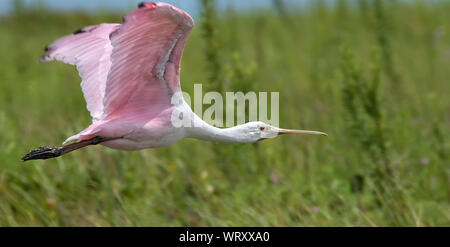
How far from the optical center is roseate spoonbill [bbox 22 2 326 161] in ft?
8.63

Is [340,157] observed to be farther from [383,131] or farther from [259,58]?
[259,58]

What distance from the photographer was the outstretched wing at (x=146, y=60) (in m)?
2.59

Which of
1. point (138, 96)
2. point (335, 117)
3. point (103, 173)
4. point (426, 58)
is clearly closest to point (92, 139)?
point (138, 96)

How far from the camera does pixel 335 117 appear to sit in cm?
555

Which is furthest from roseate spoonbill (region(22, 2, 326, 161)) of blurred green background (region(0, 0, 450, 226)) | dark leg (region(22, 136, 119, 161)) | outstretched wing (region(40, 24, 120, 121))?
blurred green background (region(0, 0, 450, 226))

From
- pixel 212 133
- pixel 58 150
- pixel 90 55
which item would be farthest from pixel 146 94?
pixel 90 55

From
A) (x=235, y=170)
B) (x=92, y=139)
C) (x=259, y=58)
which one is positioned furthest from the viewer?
(x=259, y=58)

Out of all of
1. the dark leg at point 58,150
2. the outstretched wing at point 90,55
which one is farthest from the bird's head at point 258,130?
the outstretched wing at point 90,55

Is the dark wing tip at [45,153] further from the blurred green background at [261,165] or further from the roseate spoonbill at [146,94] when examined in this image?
the blurred green background at [261,165]

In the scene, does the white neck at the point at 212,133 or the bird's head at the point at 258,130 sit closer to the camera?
the white neck at the point at 212,133

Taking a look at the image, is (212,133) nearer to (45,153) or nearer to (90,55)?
(45,153)

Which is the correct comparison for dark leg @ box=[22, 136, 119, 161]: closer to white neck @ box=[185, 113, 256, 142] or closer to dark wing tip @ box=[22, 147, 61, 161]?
dark wing tip @ box=[22, 147, 61, 161]

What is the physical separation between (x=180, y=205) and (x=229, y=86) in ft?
3.13

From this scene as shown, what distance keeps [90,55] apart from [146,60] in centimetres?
79
